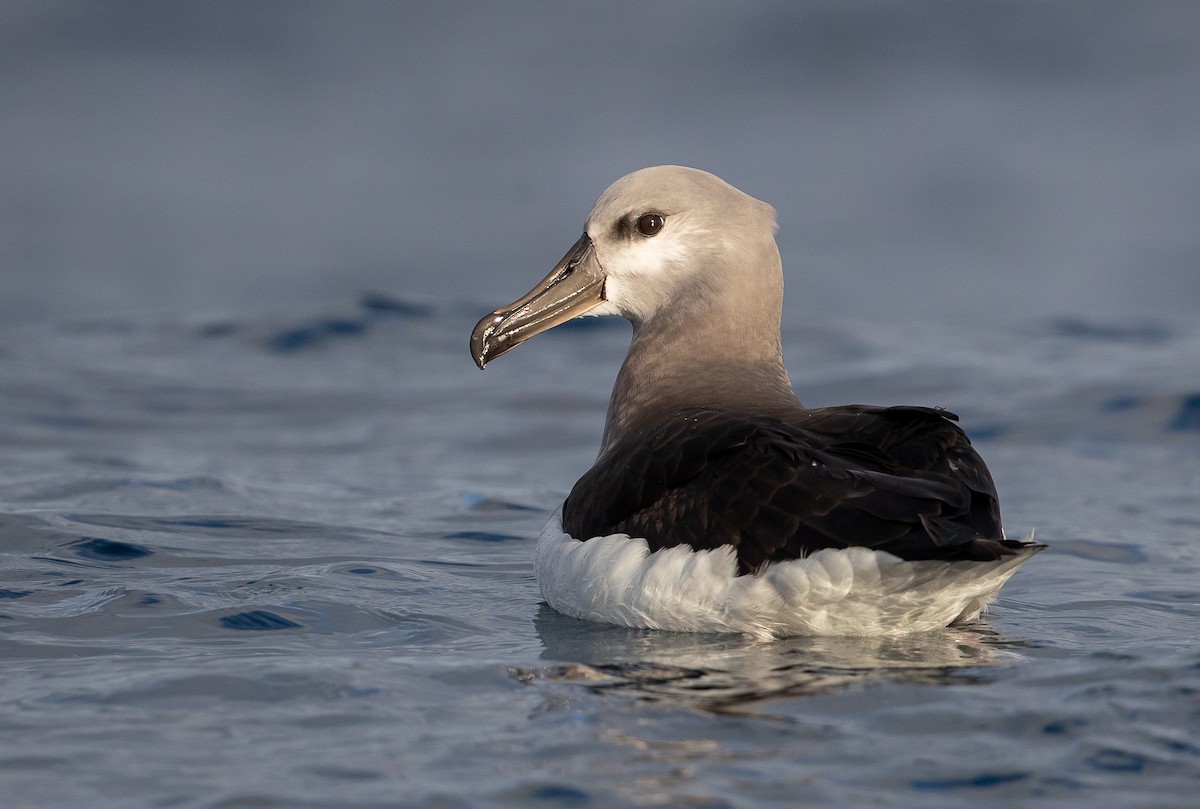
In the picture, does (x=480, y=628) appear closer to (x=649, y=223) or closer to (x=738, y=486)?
(x=738, y=486)

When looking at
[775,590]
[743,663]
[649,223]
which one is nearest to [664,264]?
[649,223]

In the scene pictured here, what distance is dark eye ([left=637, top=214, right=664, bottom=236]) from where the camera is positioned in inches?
294

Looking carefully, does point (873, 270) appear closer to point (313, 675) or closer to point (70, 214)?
point (70, 214)

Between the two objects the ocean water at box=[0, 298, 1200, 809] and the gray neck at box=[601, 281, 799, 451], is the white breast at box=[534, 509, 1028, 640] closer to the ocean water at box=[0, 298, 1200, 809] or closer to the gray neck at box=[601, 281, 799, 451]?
the ocean water at box=[0, 298, 1200, 809]

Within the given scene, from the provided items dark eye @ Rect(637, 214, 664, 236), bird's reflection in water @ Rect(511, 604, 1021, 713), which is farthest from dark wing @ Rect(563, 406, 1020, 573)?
dark eye @ Rect(637, 214, 664, 236)

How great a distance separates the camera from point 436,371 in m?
14.6

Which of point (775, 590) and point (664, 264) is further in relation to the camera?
point (664, 264)

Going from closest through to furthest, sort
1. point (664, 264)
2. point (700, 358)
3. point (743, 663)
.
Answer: point (743, 663)
point (700, 358)
point (664, 264)

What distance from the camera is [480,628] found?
6.54 metres

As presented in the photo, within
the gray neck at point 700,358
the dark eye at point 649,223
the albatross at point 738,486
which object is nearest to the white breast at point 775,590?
the albatross at point 738,486

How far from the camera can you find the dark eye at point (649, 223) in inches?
294

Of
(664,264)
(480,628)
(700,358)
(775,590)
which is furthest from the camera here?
(664,264)

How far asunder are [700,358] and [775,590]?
1.87 m

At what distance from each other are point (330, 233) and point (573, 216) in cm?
317
